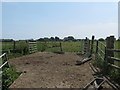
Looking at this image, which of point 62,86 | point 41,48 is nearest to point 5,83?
point 62,86

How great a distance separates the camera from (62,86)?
6.71 m

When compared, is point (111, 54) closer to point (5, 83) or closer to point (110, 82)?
point (110, 82)

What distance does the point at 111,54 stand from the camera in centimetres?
916

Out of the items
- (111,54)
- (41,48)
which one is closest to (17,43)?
(41,48)

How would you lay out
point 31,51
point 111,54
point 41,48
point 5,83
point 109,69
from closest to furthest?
point 5,83 < point 109,69 < point 111,54 < point 31,51 < point 41,48

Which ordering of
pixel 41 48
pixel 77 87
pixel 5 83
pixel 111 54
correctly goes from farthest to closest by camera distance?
pixel 41 48, pixel 111 54, pixel 5 83, pixel 77 87

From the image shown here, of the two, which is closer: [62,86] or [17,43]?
[62,86]

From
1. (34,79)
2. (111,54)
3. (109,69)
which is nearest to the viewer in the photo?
(34,79)


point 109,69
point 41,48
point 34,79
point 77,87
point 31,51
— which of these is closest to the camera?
point 77,87

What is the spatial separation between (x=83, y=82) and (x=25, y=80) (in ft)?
7.23

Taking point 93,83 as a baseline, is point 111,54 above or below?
above

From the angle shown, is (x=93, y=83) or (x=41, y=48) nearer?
(x=93, y=83)

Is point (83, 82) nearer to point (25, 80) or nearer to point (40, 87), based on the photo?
point (40, 87)

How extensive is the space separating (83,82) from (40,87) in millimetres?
1591
